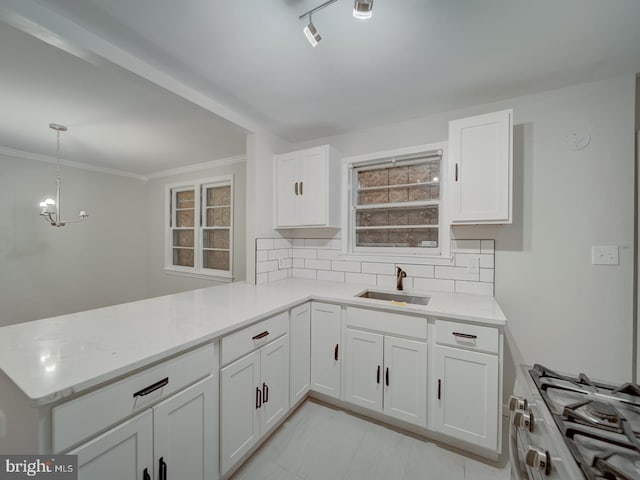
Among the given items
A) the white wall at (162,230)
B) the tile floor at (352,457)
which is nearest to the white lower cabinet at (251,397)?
the tile floor at (352,457)

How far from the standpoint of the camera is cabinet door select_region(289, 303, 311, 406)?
72.5 inches

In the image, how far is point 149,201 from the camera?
4.53 meters

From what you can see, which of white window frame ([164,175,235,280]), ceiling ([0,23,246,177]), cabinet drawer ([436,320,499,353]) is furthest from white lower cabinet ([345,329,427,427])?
white window frame ([164,175,235,280])

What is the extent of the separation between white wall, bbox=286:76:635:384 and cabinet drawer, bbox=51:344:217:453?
210 cm

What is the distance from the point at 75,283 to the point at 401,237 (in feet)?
14.7

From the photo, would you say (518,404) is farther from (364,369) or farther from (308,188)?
(308,188)

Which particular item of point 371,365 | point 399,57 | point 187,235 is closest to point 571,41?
point 399,57

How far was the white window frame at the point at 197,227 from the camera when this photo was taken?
12.0ft

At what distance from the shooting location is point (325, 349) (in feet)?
6.48

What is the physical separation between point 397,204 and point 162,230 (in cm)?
397

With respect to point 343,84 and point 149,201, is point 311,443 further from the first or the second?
point 149,201

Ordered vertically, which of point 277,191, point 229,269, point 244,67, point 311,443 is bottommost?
point 311,443

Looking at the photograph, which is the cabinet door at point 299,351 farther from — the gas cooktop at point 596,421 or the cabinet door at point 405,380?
the gas cooktop at point 596,421

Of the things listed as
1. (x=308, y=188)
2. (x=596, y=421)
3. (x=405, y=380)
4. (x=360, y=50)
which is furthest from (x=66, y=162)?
(x=596, y=421)
